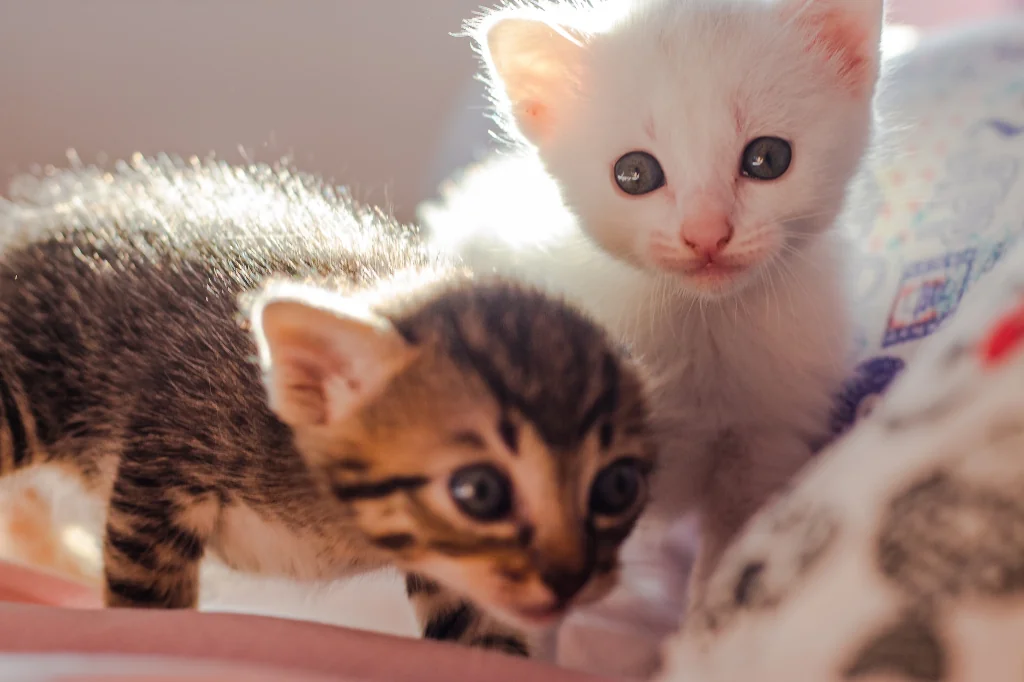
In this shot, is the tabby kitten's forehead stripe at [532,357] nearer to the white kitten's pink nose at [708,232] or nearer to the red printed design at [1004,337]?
the white kitten's pink nose at [708,232]

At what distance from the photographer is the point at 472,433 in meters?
0.73

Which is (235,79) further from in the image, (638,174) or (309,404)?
(309,404)

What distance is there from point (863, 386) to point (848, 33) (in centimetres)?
43

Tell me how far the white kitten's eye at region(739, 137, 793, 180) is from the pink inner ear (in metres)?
0.16

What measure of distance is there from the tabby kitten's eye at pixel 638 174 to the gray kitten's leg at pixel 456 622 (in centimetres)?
47

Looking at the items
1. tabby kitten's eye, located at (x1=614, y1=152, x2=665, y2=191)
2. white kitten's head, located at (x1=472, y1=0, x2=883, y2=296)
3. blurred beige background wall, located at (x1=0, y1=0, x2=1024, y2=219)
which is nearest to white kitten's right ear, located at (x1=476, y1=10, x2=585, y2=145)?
white kitten's head, located at (x1=472, y1=0, x2=883, y2=296)

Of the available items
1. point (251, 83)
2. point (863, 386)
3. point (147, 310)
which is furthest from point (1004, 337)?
point (251, 83)

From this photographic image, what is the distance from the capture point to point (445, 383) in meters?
0.75

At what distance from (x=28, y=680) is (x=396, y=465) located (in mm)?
291

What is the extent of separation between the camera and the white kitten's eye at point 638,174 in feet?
3.33

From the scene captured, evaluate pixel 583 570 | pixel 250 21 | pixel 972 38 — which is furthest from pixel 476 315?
pixel 250 21

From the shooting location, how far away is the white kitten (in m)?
0.98

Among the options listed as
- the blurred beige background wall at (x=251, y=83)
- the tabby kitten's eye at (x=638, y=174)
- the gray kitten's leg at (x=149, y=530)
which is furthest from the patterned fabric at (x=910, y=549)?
the blurred beige background wall at (x=251, y=83)

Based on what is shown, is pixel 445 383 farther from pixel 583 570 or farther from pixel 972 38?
pixel 972 38
